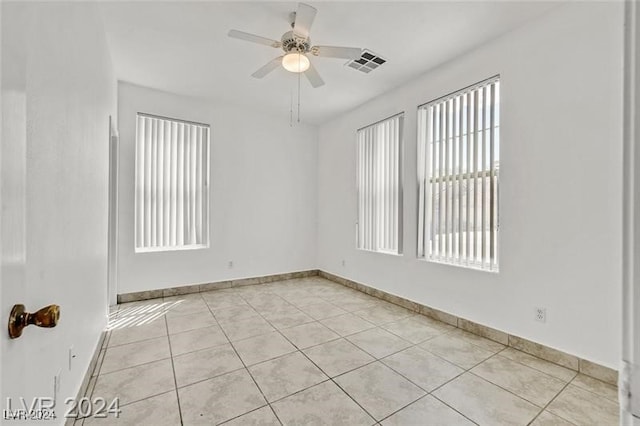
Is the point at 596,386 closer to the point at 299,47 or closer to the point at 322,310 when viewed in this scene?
the point at 322,310

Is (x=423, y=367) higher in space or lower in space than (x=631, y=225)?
lower

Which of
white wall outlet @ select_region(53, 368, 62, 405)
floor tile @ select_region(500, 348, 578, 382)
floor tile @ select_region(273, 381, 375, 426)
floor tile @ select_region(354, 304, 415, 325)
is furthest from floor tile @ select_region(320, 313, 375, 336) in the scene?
white wall outlet @ select_region(53, 368, 62, 405)

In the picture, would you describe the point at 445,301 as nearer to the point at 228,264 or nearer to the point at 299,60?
the point at 299,60

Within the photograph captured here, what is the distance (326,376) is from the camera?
2121 mm

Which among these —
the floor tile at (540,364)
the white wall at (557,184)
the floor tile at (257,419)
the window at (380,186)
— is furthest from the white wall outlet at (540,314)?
the floor tile at (257,419)

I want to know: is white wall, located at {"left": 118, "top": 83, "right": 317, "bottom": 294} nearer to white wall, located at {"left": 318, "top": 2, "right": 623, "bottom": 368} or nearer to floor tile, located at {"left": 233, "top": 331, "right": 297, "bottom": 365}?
floor tile, located at {"left": 233, "top": 331, "right": 297, "bottom": 365}

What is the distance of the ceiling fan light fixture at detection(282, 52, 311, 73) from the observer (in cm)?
249

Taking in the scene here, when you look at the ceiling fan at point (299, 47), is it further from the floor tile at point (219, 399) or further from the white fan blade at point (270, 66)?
the floor tile at point (219, 399)

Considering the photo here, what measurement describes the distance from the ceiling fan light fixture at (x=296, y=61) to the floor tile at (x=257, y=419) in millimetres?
2699

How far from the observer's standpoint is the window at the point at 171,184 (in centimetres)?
395

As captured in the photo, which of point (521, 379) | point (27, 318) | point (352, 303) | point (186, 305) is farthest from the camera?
point (352, 303)

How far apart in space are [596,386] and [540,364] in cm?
34

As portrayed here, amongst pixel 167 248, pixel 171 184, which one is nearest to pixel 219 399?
pixel 167 248

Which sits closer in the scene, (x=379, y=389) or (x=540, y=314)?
(x=379, y=389)
